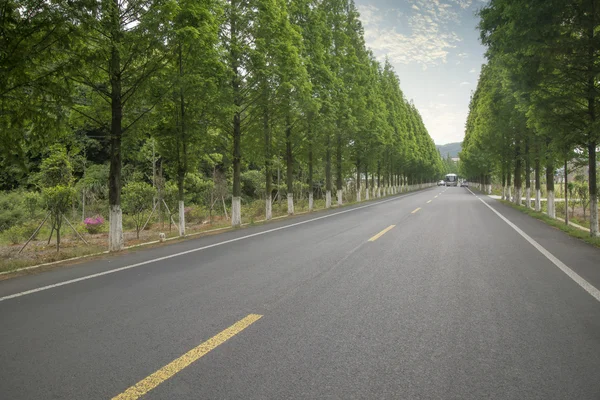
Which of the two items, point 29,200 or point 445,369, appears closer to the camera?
point 445,369

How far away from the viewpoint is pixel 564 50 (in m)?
9.71

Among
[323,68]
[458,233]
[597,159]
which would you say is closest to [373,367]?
[458,233]

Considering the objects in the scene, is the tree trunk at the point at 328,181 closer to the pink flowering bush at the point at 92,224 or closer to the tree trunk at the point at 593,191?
the pink flowering bush at the point at 92,224

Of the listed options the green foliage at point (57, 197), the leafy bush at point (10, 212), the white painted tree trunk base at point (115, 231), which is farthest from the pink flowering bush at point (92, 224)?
the white painted tree trunk base at point (115, 231)

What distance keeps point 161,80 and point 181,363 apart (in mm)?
9610

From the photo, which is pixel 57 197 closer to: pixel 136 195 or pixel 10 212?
pixel 136 195

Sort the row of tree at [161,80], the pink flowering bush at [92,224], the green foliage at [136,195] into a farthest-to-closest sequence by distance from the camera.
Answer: the pink flowering bush at [92,224] < the green foliage at [136,195] < the row of tree at [161,80]

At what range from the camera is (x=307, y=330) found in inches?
151

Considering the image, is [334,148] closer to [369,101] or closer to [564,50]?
[369,101]

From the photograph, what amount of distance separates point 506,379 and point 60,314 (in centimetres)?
480

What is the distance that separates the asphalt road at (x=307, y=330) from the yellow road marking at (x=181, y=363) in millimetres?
18

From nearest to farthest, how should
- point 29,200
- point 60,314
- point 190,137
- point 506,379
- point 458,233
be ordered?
1. point 506,379
2. point 60,314
3. point 458,233
4. point 190,137
5. point 29,200

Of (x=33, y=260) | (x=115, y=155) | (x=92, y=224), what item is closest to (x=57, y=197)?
(x=115, y=155)

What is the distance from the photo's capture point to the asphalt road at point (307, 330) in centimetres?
283
